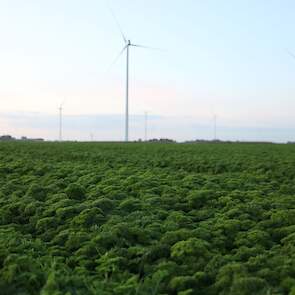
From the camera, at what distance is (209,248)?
10.6 meters

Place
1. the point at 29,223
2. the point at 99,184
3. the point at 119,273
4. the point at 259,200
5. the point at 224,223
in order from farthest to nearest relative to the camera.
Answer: the point at 99,184 → the point at 259,200 → the point at 29,223 → the point at 224,223 → the point at 119,273

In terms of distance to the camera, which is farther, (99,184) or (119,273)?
(99,184)

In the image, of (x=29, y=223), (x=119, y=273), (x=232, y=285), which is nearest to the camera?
(x=232, y=285)

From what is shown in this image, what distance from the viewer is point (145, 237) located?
11.3 metres

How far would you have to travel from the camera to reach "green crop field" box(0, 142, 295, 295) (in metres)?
8.77

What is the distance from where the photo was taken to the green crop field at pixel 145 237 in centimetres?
877

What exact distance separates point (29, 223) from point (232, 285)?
6.63m

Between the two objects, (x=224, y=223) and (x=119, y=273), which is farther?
(x=224, y=223)

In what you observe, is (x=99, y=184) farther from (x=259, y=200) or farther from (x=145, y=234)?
(x=145, y=234)

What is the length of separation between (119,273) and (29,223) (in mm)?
4875

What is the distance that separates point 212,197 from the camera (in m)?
15.9

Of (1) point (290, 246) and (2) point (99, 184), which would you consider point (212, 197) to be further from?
(1) point (290, 246)

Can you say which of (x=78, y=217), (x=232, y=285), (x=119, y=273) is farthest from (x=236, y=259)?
(x=78, y=217)

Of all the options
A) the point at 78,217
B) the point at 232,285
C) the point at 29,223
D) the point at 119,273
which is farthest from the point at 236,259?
the point at 29,223
